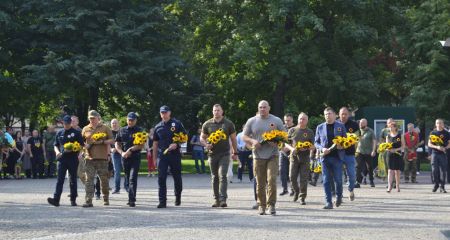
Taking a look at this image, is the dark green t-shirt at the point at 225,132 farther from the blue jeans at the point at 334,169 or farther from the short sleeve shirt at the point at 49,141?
the short sleeve shirt at the point at 49,141

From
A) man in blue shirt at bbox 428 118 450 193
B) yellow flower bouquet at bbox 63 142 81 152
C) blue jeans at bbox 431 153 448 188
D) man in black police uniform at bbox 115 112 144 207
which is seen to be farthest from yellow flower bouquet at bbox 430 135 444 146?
yellow flower bouquet at bbox 63 142 81 152

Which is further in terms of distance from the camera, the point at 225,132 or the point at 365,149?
the point at 365,149

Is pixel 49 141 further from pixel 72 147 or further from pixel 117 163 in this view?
pixel 72 147

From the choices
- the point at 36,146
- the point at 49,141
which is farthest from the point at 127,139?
the point at 36,146

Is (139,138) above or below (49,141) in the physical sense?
below

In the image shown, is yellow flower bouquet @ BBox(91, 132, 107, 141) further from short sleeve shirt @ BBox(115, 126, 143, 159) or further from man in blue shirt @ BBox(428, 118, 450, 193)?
man in blue shirt @ BBox(428, 118, 450, 193)

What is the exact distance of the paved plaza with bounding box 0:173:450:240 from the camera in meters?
13.3

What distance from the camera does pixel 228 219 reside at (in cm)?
1577

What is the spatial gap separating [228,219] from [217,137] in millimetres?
3206

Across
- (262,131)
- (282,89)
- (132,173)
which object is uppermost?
(282,89)

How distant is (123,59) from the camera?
37844mm

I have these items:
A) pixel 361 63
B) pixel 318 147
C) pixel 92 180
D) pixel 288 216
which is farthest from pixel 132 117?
pixel 361 63

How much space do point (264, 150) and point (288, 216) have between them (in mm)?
1216

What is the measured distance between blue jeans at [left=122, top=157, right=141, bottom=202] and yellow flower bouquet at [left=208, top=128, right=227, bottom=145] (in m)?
1.63
